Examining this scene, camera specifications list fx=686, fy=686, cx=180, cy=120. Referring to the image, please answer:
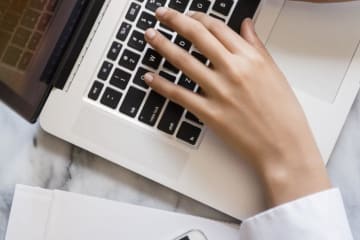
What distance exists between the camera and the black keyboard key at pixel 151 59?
71 centimetres

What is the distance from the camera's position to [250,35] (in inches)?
27.0

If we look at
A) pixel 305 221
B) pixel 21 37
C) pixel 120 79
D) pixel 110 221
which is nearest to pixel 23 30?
pixel 21 37

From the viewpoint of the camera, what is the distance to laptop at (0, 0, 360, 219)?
68 centimetres

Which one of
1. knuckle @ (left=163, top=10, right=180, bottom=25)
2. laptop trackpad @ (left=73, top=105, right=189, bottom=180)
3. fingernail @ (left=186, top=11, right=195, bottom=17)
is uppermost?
fingernail @ (left=186, top=11, right=195, bottom=17)

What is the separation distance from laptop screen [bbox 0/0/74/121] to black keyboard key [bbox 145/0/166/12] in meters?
0.08

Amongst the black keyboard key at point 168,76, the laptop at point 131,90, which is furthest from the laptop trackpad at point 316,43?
the black keyboard key at point 168,76

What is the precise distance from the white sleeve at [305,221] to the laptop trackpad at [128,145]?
97mm

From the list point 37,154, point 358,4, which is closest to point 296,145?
point 358,4

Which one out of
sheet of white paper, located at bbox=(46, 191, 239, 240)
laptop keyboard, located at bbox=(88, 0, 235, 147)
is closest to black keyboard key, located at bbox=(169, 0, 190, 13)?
laptop keyboard, located at bbox=(88, 0, 235, 147)

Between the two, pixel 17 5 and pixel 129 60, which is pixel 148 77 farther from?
pixel 17 5

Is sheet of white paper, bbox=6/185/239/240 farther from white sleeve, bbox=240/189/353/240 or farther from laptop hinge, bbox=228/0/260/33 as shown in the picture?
laptop hinge, bbox=228/0/260/33

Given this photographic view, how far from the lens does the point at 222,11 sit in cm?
70

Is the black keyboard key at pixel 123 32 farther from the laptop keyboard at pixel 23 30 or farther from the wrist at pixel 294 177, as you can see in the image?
the wrist at pixel 294 177

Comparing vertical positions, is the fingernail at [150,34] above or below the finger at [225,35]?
below
